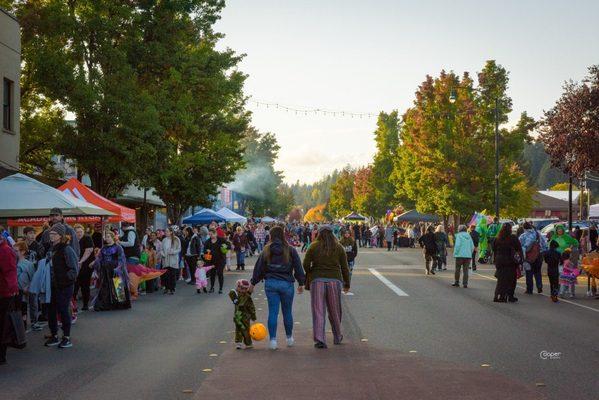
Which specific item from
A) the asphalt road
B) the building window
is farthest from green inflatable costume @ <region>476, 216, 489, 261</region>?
the building window

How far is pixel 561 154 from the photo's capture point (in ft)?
90.9

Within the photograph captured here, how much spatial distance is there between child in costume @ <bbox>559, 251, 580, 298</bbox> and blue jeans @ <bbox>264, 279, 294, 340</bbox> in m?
10.0

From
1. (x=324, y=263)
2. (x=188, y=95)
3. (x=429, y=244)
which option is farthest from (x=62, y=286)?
(x=188, y=95)

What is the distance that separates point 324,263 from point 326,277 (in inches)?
8.0

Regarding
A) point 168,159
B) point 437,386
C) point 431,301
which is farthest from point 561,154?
point 437,386

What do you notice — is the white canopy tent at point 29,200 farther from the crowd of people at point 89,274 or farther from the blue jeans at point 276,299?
the blue jeans at point 276,299

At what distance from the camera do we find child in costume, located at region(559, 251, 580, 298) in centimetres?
1875

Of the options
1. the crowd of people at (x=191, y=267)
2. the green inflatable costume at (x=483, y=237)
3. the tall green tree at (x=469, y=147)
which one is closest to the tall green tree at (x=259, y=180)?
the tall green tree at (x=469, y=147)

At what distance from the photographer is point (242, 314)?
11031mm

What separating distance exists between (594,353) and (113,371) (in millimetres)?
6354

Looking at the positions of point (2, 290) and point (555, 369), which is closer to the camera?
point (555, 369)

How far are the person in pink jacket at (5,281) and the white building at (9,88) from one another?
→ 51.0 feet

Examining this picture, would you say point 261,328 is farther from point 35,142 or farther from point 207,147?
point 207,147

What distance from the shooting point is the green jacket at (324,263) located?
36.6 feet
